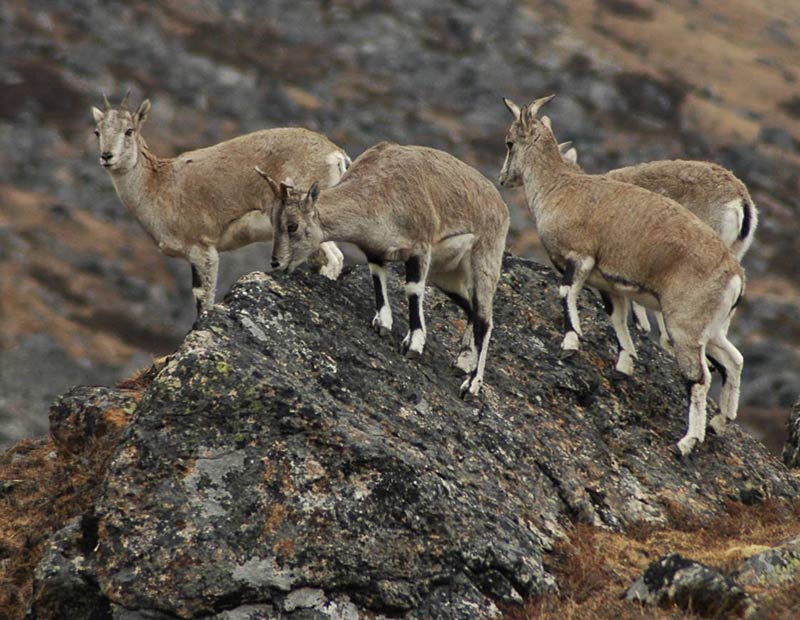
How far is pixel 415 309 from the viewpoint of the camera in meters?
13.4

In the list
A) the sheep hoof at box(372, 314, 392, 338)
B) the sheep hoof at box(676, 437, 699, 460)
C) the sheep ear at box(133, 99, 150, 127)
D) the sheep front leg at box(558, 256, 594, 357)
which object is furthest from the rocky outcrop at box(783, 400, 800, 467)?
the sheep ear at box(133, 99, 150, 127)

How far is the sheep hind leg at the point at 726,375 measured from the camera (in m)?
15.4

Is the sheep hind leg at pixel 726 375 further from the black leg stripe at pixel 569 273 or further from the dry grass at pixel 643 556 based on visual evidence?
the black leg stripe at pixel 569 273

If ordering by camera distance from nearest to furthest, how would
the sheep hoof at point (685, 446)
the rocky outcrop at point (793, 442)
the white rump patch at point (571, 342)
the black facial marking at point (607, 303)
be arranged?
1. the sheep hoof at point (685, 446)
2. the white rump patch at point (571, 342)
3. the black facial marking at point (607, 303)
4. the rocky outcrop at point (793, 442)

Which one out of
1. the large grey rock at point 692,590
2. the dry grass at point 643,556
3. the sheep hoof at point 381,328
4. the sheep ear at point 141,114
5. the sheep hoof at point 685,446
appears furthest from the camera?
the sheep ear at point 141,114

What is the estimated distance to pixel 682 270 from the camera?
15.0m

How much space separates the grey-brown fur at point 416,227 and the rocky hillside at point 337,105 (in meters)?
42.6

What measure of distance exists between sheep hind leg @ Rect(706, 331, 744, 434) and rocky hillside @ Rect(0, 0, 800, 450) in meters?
42.5

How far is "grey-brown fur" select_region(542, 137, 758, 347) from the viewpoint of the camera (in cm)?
1800

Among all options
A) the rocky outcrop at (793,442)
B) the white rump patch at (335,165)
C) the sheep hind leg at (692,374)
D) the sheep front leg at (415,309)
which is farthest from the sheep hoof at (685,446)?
the white rump patch at (335,165)

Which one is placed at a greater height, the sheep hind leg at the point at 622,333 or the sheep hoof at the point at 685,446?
the sheep hind leg at the point at 622,333

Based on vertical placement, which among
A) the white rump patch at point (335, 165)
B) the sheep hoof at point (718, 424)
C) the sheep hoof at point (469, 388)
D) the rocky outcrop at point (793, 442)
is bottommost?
the rocky outcrop at point (793, 442)

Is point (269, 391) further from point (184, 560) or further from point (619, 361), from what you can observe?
point (619, 361)

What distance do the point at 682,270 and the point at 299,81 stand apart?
248ft
